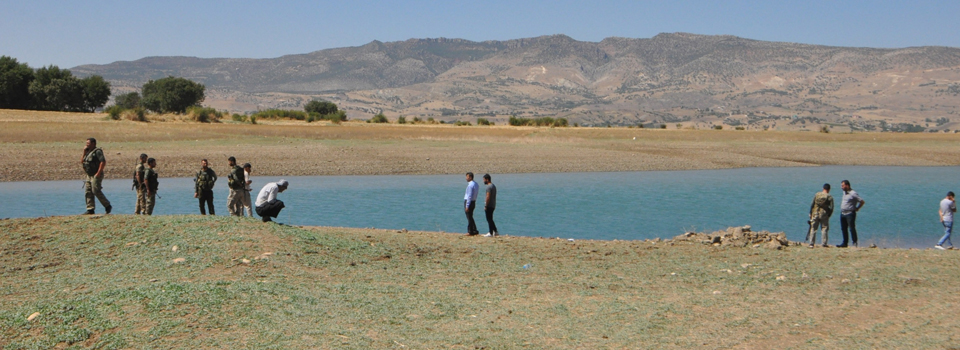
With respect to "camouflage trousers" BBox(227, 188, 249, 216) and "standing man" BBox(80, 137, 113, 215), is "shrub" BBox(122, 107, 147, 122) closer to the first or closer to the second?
"camouflage trousers" BBox(227, 188, 249, 216)

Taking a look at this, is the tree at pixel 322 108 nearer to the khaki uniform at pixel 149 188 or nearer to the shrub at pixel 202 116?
the shrub at pixel 202 116

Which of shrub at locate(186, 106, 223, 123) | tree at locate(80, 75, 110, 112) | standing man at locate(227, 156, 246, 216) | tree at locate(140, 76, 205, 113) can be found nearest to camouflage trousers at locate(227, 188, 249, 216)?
standing man at locate(227, 156, 246, 216)

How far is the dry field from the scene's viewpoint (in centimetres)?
3528

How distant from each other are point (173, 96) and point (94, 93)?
957 cm

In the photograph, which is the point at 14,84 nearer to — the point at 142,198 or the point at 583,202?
the point at 583,202

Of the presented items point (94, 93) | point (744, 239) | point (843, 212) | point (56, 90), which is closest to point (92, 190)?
point (744, 239)

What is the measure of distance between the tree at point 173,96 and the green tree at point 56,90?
618 cm

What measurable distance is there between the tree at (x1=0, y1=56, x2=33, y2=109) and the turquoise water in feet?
162

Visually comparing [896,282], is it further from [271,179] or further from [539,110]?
[539,110]

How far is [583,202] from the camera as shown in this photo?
1072 inches

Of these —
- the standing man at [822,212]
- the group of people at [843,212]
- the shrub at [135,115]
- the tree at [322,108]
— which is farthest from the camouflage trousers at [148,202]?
the tree at [322,108]

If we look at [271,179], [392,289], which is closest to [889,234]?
[392,289]

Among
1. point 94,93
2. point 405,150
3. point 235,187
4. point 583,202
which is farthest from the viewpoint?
point 94,93

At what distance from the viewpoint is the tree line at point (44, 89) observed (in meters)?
72.2
